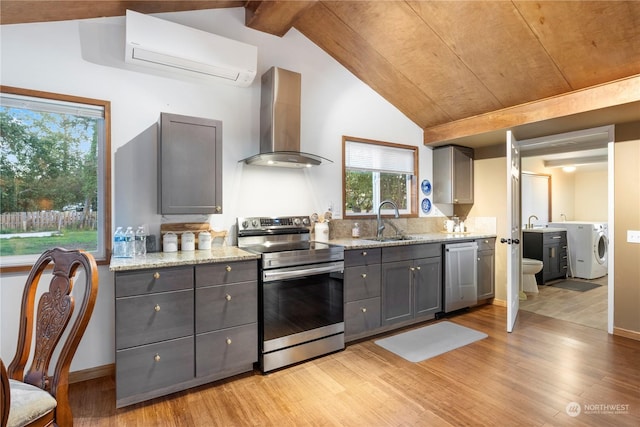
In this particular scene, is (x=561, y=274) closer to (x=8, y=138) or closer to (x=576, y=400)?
(x=576, y=400)

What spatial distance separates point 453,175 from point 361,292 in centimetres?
226

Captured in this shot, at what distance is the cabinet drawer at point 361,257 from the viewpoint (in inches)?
118

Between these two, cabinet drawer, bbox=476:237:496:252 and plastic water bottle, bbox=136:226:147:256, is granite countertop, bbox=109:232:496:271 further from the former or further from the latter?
cabinet drawer, bbox=476:237:496:252

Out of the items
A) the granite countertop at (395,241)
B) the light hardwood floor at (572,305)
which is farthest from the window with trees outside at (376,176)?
the light hardwood floor at (572,305)

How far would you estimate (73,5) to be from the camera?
2238 mm

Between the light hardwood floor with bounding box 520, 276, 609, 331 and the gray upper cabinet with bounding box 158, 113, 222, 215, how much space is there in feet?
13.2

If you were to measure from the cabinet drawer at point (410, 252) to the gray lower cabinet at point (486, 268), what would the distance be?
834mm

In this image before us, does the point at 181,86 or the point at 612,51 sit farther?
the point at 181,86

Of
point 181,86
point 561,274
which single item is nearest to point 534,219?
point 561,274

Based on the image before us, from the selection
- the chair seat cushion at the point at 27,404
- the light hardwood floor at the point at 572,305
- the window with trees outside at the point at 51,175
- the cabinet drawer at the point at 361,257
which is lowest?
the light hardwood floor at the point at 572,305

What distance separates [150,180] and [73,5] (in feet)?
4.17

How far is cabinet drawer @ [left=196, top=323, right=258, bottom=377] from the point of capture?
2.29 meters

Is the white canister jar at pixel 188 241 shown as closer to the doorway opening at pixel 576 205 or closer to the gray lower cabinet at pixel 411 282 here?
the gray lower cabinet at pixel 411 282

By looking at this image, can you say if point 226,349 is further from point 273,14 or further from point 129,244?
point 273,14
